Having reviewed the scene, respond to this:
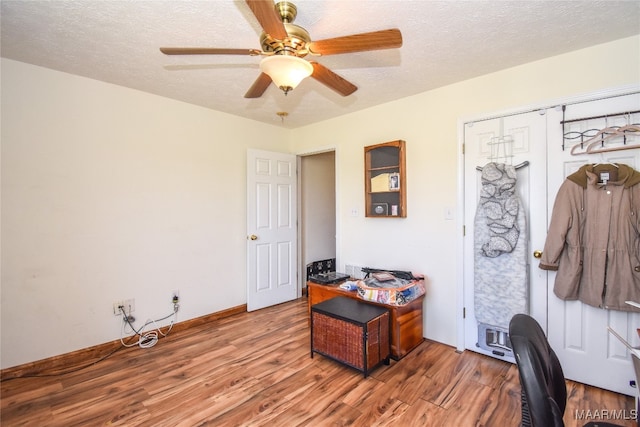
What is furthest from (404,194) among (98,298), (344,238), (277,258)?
(98,298)

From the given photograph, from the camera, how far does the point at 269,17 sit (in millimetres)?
1249

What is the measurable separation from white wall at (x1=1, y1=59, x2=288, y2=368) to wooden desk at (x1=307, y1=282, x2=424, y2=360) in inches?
59.6

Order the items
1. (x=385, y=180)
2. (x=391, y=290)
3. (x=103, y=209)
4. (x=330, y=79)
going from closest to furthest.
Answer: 1. (x=330, y=79)
2. (x=391, y=290)
3. (x=103, y=209)
4. (x=385, y=180)

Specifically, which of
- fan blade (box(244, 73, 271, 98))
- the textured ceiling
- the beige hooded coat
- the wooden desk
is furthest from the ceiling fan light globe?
the beige hooded coat

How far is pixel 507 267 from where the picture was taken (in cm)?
246

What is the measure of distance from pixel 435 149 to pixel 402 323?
1.66 metres

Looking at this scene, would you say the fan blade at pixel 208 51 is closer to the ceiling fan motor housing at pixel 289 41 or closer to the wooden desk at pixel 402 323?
the ceiling fan motor housing at pixel 289 41

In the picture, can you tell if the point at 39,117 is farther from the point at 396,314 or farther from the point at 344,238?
the point at 396,314

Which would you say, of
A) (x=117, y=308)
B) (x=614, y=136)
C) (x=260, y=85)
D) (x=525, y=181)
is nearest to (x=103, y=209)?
(x=117, y=308)

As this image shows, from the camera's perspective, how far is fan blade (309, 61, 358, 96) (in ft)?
5.61

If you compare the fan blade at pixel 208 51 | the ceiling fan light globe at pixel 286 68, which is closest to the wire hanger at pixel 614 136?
the ceiling fan light globe at pixel 286 68

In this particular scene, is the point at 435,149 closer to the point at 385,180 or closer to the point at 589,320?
the point at 385,180

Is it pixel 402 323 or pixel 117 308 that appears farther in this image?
pixel 117 308

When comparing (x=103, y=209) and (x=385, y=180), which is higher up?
(x=385, y=180)
